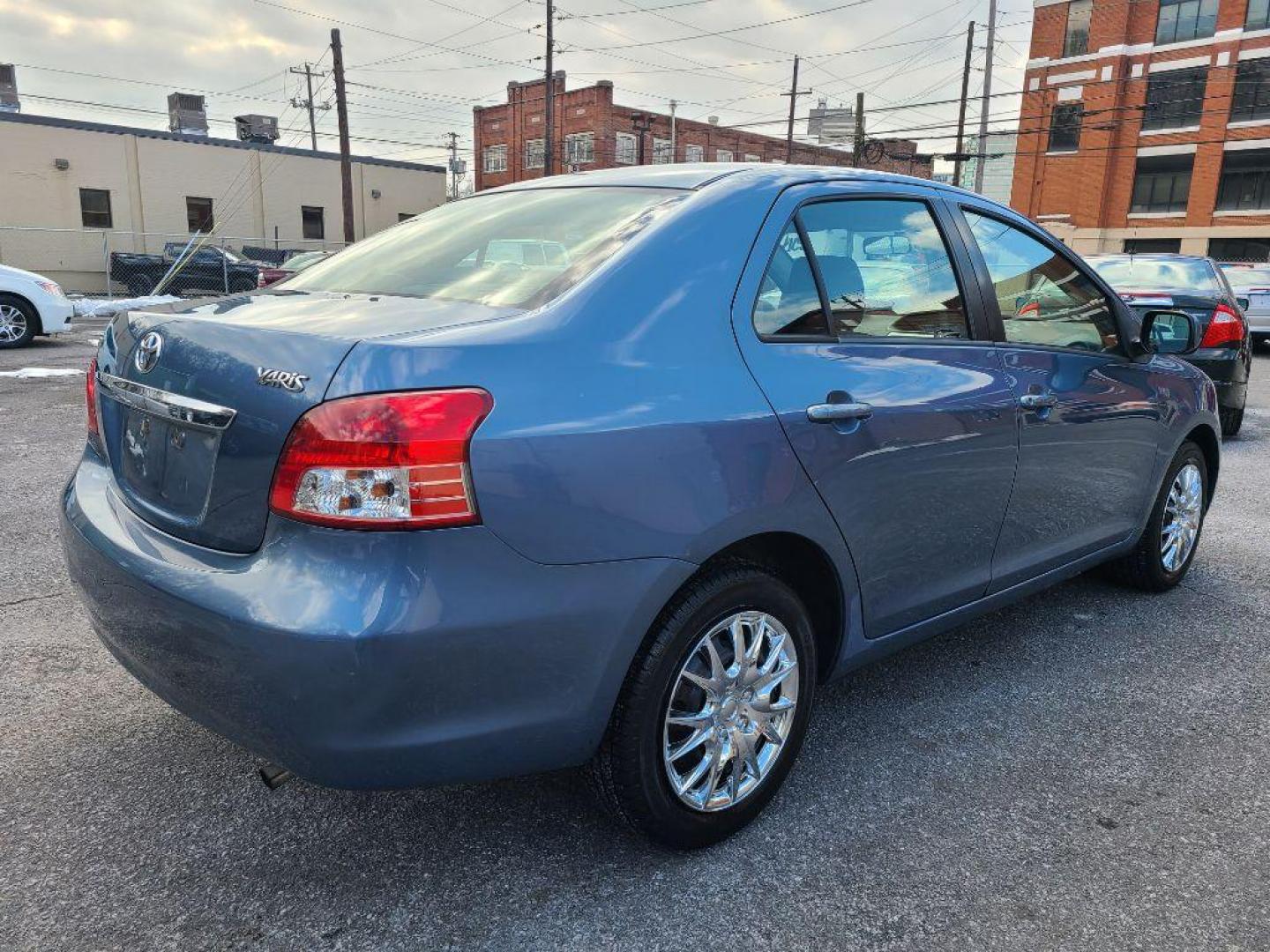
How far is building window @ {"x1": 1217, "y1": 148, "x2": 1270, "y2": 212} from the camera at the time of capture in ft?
130

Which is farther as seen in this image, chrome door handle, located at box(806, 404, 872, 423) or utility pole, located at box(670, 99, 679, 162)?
utility pole, located at box(670, 99, 679, 162)

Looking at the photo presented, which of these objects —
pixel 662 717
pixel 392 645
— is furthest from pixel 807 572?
pixel 392 645

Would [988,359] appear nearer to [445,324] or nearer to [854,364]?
[854,364]

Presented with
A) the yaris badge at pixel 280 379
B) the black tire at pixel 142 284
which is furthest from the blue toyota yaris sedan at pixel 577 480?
the black tire at pixel 142 284

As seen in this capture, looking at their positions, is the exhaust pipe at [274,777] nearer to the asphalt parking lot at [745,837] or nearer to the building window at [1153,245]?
the asphalt parking lot at [745,837]

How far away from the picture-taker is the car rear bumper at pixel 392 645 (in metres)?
1.77

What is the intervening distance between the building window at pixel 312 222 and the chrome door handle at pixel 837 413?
3694cm

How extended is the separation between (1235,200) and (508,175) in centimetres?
3502

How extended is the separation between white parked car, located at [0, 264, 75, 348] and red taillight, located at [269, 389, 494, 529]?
1289 centimetres

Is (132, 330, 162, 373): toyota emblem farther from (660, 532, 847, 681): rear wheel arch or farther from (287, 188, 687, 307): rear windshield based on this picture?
(660, 532, 847, 681): rear wheel arch

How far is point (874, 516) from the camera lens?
2.57 meters

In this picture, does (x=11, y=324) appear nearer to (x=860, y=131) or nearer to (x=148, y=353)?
(x=148, y=353)

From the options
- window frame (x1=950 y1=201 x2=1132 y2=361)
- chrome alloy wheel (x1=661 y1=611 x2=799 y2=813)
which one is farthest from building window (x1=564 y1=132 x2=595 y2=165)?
chrome alloy wheel (x1=661 y1=611 x2=799 y2=813)

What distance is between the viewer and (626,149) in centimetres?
4803
